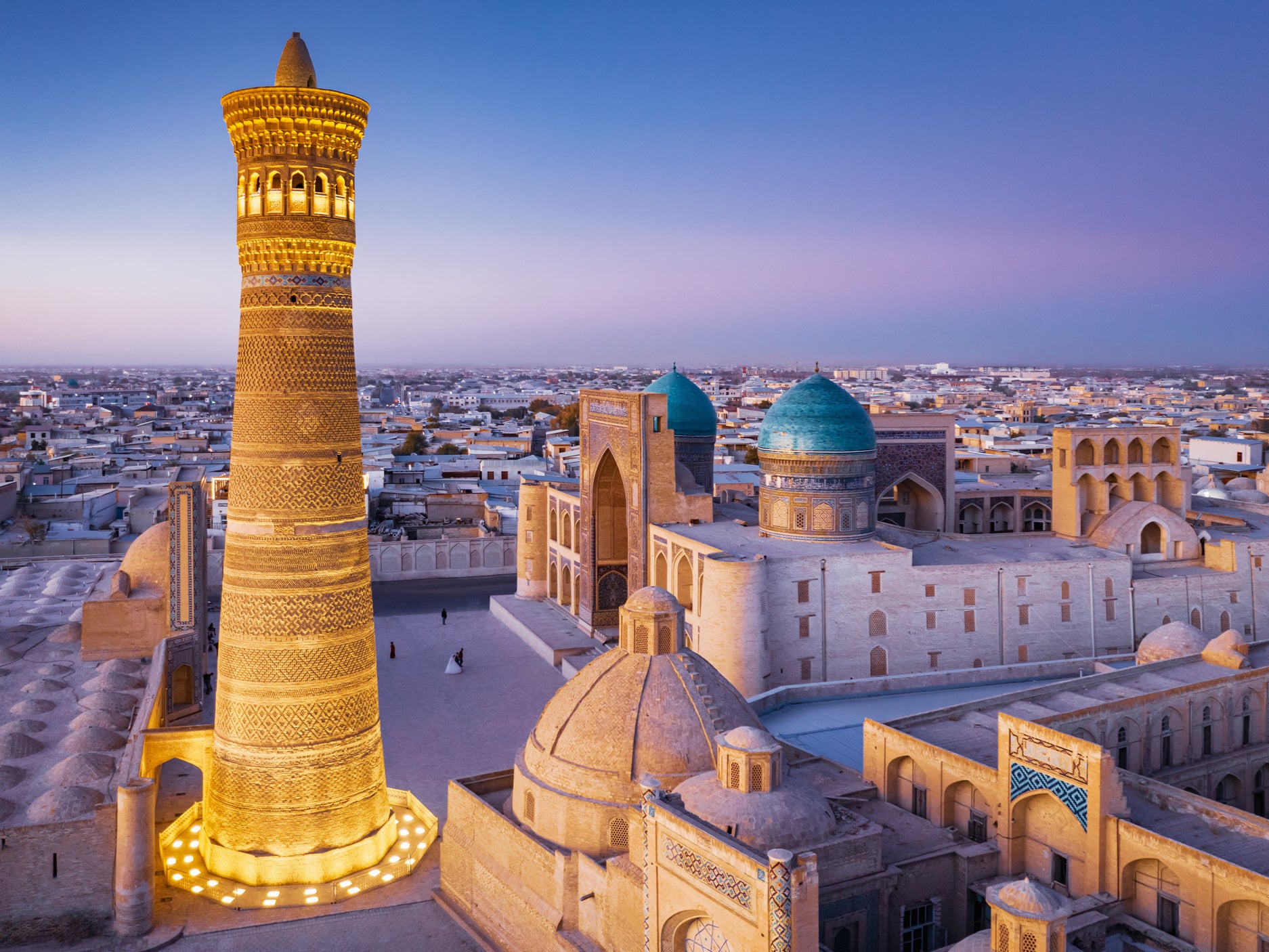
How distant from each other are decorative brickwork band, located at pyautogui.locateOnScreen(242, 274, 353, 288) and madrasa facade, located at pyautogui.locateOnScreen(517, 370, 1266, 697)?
9708mm

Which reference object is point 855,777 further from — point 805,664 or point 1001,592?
point 1001,592

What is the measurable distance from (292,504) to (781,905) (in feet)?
27.0

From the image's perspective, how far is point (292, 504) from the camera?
14.2 metres

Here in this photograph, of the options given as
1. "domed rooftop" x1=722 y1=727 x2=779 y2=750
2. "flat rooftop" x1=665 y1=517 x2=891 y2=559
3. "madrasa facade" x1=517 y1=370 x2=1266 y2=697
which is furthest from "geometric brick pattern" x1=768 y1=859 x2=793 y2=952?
"flat rooftop" x1=665 y1=517 x2=891 y2=559

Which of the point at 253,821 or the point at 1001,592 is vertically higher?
the point at 1001,592

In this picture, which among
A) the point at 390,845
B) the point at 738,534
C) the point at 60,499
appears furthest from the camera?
the point at 60,499

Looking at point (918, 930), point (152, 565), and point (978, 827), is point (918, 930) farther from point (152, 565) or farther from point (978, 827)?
point (152, 565)

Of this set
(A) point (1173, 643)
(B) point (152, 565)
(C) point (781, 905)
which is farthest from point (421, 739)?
(A) point (1173, 643)

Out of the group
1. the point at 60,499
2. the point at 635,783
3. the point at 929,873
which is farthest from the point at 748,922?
the point at 60,499

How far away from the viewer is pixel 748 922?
945cm

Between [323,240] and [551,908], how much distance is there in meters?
8.79

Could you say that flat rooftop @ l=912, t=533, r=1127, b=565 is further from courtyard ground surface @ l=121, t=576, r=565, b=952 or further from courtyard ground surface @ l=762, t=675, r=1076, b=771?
courtyard ground surface @ l=121, t=576, r=565, b=952

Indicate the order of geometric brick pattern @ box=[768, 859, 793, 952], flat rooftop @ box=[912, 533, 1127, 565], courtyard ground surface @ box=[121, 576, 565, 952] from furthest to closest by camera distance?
flat rooftop @ box=[912, 533, 1127, 565], courtyard ground surface @ box=[121, 576, 565, 952], geometric brick pattern @ box=[768, 859, 793, 952]

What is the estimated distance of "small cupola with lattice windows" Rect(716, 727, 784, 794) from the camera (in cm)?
1123
